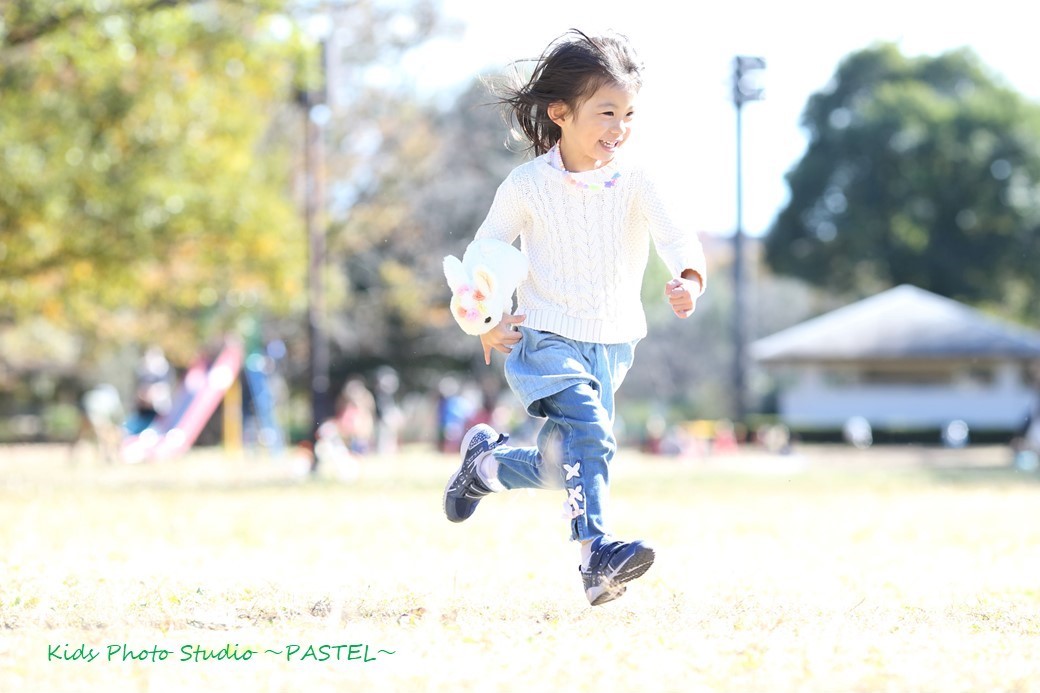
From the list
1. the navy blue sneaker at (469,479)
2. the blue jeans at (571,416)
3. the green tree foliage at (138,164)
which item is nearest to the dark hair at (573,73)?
the blue jeans at (571,416)

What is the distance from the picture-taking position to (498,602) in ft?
16.0

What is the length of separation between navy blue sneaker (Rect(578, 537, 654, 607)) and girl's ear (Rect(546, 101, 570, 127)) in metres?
1.55

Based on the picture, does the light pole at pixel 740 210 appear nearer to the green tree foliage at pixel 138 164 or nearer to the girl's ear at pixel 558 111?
the green tree foliage at pixel 138 164

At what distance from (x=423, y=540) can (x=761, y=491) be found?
7494 millimetres

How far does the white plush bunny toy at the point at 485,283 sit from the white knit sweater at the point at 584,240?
5.3 inches

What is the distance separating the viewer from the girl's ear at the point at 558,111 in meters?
5.07

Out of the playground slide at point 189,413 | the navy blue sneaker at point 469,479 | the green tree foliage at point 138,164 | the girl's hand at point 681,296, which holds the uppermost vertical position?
the green tree foliage at point 138,164

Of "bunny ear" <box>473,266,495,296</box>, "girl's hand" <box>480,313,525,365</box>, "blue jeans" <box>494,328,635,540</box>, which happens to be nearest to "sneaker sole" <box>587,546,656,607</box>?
"blue jeans" <box>494,328,635,540</box>

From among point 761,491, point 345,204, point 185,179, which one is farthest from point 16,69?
point 345,204

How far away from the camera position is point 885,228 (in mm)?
46281

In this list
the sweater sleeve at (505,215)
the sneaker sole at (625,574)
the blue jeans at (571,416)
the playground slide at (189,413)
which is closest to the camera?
the sneaker sole at (625,574)

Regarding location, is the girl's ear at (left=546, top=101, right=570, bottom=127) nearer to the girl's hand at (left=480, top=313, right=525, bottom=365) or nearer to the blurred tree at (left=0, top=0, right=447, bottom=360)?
the girl's hand at (left=480, top=313, right=525, bottom=365)

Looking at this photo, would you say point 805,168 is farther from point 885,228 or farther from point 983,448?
point 983,448

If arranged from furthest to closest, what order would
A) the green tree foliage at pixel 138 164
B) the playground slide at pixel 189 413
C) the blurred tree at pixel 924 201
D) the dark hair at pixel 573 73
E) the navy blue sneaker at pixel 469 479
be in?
the blurred tree at pixel 924 201 < the playground slide at pixel 189 413 < the green tree foliage at pixel 138 164 < the navy blue sneaker at pixel 469 479 < the dark hair at pixel 573 73
